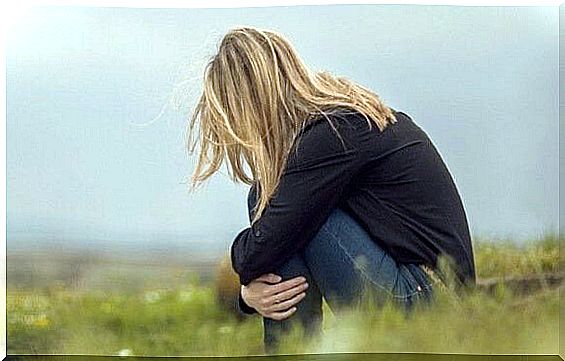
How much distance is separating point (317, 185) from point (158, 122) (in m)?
0.50

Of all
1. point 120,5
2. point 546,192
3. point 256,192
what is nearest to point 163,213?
point 256,192

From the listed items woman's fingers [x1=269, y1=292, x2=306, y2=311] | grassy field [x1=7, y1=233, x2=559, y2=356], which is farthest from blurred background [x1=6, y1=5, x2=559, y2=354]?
woman's fingers [x1=269, y1=292, x2=306, y2=311]

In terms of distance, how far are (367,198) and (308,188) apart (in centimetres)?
17

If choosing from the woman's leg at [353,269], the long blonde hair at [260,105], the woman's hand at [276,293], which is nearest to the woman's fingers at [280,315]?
the woman's hand at [276,293]

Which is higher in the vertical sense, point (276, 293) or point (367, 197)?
point (367, 197)

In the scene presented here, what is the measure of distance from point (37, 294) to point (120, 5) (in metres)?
0.87

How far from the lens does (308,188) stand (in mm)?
2635

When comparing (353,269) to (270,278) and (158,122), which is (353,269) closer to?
(270,278)

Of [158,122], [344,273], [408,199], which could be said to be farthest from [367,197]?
[158,122]

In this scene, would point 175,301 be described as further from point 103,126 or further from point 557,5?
point 557,5

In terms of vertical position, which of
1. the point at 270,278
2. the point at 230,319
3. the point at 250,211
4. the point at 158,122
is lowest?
the point at 230,319

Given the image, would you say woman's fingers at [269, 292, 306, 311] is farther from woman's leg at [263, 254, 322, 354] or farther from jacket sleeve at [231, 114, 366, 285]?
jacket sleeve at [231, 114, 366, 285]

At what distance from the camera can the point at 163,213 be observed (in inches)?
107

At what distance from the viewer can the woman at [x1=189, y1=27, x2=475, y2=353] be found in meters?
2.64
